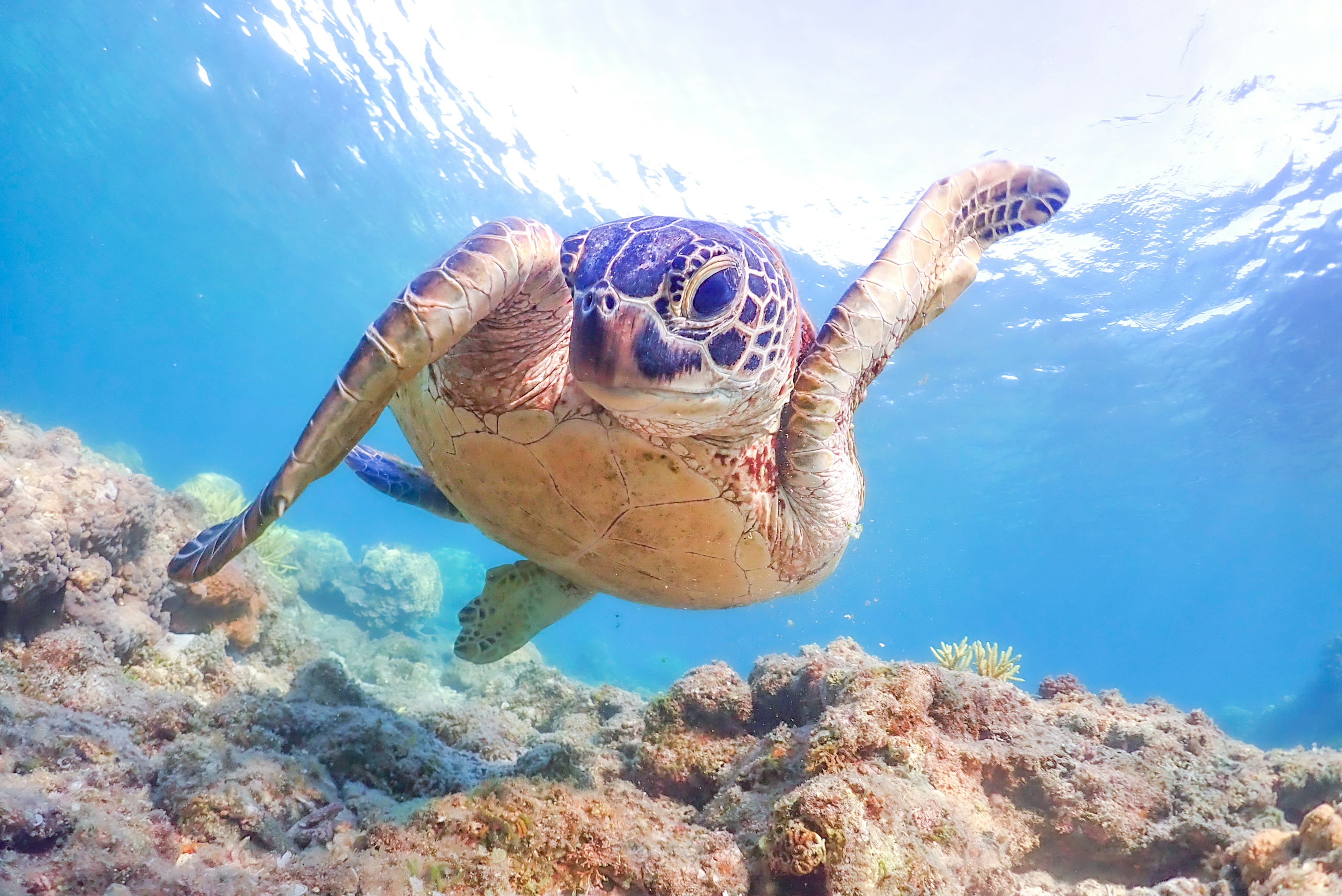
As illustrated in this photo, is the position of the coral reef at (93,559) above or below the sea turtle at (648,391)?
below

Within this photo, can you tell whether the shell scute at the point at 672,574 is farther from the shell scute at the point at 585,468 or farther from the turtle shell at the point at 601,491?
the shell scute at the point at 585,468

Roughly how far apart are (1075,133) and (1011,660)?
14.7 metres

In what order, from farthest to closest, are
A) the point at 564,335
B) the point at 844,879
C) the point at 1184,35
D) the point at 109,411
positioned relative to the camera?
the point at 109,411
the point at 1184,35
the point at 564,335
the point at 844,879

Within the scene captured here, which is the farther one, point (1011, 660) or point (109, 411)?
point (109, 411)

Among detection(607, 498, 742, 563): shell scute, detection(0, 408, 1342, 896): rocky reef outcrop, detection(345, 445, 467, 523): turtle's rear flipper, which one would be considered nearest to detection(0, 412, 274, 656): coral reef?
detection(0, 408, 1342, 896): rocky reef outcrop

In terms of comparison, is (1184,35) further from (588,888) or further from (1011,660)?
(588,888)

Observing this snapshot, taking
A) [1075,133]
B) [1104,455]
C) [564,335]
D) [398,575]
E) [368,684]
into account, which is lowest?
[368,684]

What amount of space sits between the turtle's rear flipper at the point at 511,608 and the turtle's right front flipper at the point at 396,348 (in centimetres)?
228

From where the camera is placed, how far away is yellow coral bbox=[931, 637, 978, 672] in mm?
5602

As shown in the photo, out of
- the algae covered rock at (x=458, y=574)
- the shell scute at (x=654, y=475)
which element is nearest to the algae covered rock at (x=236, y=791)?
the shell scute at (x=654, y=475)

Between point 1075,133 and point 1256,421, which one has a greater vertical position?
point 1256,421

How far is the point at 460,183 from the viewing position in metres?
22.4

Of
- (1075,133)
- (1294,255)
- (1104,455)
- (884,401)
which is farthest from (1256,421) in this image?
(1075,133)

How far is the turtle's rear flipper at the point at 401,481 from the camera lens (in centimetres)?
454
